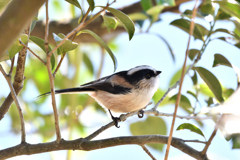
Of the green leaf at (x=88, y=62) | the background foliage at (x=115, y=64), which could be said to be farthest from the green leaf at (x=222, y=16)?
the green leaf at (x=88, y=62)

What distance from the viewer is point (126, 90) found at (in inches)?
92.7

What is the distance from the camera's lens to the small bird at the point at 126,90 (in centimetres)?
226

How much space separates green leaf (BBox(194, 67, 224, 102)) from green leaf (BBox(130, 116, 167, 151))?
752 millimetres

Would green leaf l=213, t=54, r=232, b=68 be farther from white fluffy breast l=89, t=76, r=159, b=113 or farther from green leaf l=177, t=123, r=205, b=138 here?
white fluffy breast l=89, t=76, r=159, b=113

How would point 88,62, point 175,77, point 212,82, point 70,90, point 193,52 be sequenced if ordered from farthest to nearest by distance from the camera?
point 88,62
point 175,77
point 70,90
point 193,52
point 212,82

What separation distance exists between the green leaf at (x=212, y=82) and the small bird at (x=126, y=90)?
2.07 feet

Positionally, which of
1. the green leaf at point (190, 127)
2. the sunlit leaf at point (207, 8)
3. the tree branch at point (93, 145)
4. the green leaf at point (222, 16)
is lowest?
the tree branch at point (93, 145)

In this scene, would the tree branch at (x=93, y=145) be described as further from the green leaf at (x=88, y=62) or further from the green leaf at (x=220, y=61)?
the green leaf at (x=88, y=62)

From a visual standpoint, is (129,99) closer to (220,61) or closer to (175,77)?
(175,77)

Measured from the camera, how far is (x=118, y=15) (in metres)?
1.41

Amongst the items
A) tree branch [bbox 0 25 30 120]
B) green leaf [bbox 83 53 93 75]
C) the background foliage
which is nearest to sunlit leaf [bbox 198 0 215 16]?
the background foliage

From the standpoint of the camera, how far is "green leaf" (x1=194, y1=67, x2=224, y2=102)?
5.27ft

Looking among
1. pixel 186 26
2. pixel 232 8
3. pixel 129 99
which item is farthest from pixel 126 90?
pixel 232 8

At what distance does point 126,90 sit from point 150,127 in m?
0.35
